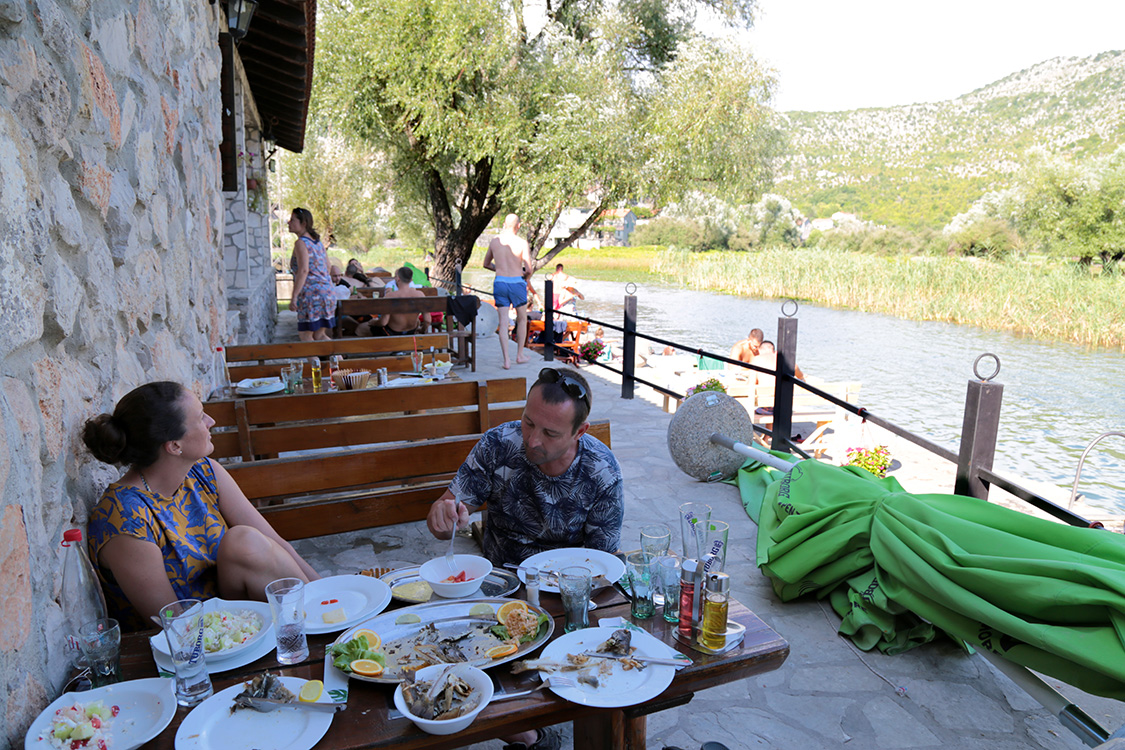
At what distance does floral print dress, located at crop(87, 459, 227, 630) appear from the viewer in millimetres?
1728

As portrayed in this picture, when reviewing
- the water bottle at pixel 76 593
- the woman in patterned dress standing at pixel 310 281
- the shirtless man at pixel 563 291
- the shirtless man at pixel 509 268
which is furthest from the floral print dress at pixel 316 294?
the shirtless man at pixel 563 291

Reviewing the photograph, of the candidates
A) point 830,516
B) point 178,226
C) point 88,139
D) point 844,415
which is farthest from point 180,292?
point 844,415

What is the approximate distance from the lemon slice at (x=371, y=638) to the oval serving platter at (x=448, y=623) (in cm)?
2

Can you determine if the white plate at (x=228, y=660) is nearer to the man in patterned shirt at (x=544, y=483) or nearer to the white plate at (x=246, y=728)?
the white plate at (x=246, y=728)

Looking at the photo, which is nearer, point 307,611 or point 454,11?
point 307,611

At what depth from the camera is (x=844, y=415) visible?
7828mm

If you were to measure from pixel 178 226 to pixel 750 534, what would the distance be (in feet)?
10.7

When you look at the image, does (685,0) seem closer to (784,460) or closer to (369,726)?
(784,460)

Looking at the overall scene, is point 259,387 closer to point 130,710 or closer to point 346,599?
point 346,599

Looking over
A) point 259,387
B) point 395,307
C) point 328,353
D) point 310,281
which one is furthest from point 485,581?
point 395,307

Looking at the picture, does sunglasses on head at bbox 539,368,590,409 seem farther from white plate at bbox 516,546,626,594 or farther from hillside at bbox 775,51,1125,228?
hillside at bbox 775,51,1125,228

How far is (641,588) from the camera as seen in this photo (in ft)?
5.25

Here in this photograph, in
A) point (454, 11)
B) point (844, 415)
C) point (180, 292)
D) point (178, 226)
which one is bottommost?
point (844, 415)

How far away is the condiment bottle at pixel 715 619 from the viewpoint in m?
1.47
